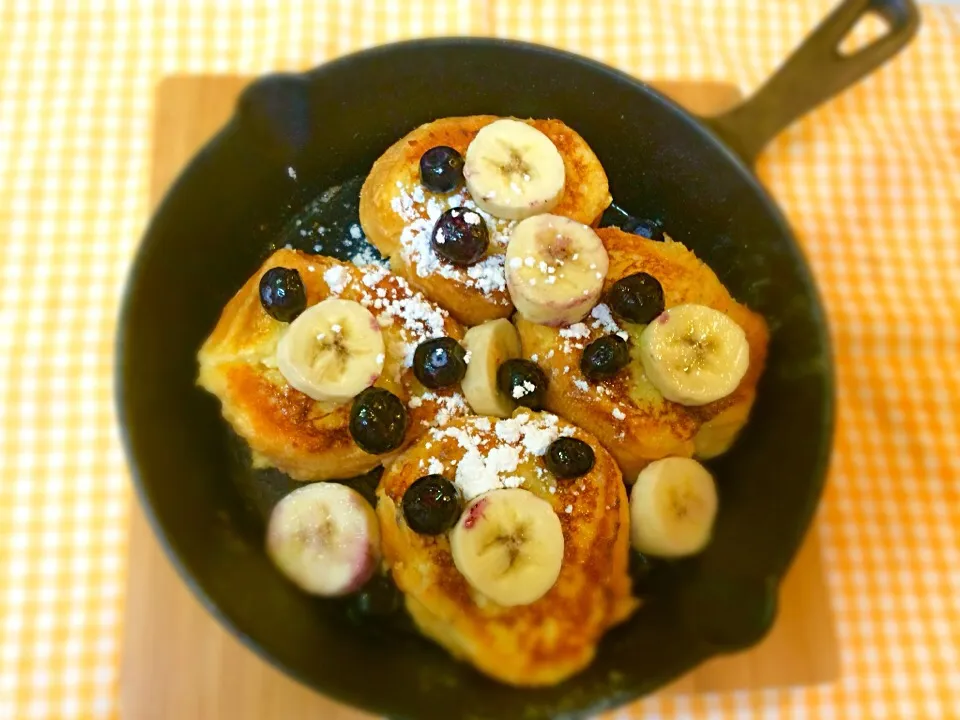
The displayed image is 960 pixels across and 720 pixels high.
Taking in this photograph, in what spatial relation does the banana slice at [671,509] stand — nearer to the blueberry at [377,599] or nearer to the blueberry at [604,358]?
the blueberry at [604,358]

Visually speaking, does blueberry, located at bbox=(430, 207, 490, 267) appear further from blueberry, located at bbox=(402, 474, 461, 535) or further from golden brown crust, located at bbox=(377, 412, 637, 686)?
blueberry, located at bbox=(402, 474, 461, 535)

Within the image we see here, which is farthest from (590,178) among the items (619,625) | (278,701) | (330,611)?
(278,701)

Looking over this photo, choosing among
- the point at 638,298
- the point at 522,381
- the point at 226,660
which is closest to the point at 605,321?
the point at 638,298

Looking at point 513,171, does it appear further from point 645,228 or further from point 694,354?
point 694,354

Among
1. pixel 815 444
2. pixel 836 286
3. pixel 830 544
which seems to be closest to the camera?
pixel 815 444

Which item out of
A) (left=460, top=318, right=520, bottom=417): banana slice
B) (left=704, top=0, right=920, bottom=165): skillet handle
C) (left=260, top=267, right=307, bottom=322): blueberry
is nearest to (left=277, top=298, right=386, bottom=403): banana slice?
(left=260, top=267, right=307, bottom=322): blueberry

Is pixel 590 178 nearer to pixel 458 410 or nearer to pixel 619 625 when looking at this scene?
pixel 458 410

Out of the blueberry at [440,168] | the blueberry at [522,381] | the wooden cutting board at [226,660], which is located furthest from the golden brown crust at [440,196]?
the wooden cutting board at [226,660]
